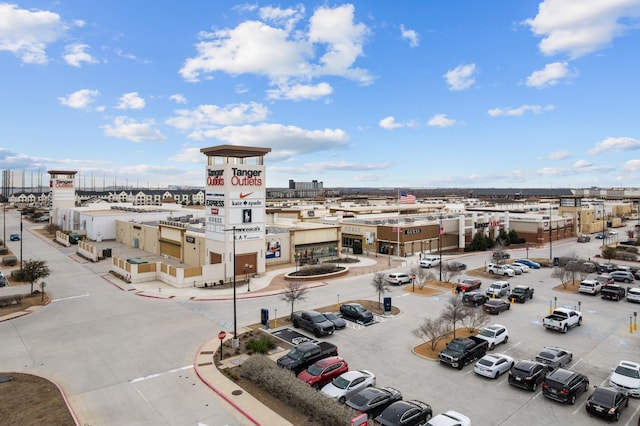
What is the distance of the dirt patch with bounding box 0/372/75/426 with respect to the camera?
15367 millimetres

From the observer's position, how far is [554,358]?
20531mm

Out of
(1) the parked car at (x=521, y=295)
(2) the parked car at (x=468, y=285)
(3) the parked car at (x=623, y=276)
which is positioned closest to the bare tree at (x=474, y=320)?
(1) the parked car at (x=521, y=295)

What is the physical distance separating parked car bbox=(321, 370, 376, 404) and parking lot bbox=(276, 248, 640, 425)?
49.8 inches

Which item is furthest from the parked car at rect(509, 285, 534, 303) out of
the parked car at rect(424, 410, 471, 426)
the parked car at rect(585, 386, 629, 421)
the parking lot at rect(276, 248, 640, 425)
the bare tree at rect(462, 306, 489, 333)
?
the parked car at rect(424, 410, 471, 426)

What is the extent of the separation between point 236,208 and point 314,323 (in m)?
19.6

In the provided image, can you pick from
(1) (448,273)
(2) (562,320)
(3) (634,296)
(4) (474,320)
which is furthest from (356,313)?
(3) (634,296)

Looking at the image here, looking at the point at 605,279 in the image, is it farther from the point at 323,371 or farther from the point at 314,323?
the point at 323,371

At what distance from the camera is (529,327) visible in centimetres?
2781

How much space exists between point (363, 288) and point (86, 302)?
80.8ft

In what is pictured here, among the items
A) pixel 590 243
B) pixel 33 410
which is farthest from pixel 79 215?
pixel 590 243

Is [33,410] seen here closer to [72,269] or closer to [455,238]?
[72,269]

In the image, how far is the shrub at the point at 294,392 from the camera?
1477cm

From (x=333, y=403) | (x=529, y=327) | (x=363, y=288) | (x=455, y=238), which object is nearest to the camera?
(x=333, y=403)

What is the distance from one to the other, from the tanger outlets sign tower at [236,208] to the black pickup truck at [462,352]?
25.3 meters
